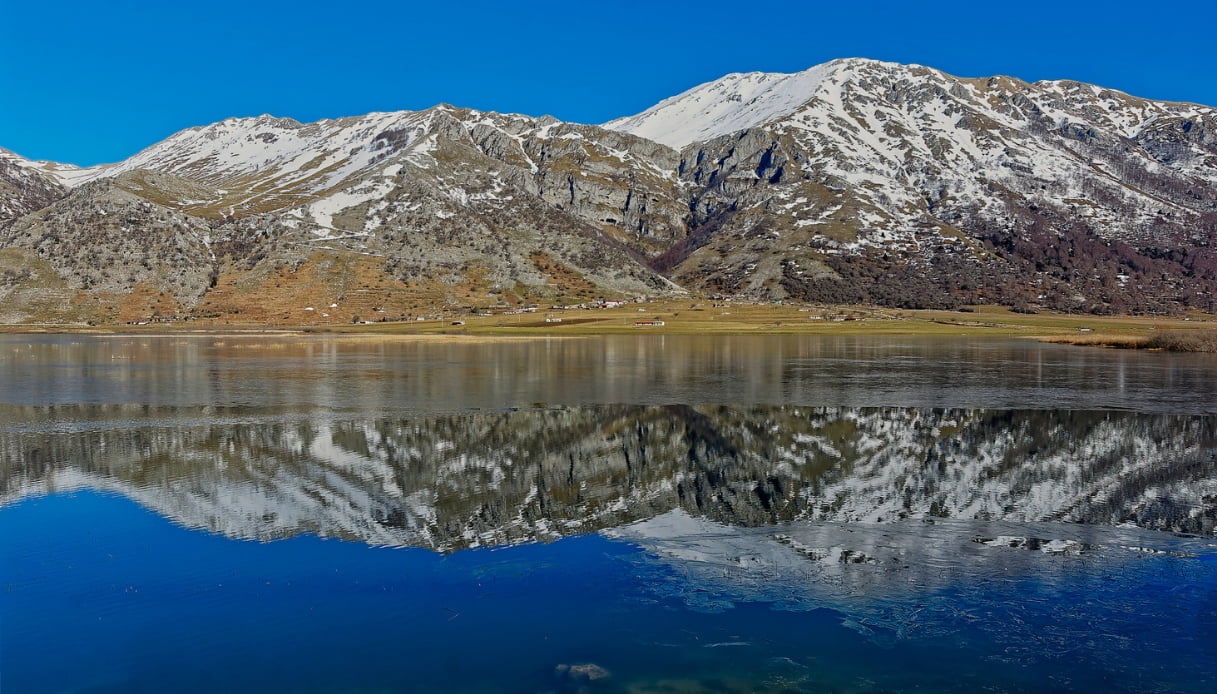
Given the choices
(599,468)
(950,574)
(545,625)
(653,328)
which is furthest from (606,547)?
(653,328)

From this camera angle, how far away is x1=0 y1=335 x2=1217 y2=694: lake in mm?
17344

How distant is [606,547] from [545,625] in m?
5.90

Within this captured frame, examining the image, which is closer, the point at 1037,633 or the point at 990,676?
the point at 990,676

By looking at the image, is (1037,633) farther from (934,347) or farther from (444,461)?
(934,347)

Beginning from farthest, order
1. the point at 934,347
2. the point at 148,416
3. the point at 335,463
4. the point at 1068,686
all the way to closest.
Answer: the point at 934,347 < the point at 148,416 < the point at 335,463 < the point at 1068,686

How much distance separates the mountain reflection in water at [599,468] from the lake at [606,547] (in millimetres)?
204

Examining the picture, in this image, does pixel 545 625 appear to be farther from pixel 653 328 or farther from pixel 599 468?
pixel 653 328

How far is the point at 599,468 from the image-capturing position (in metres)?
35.4

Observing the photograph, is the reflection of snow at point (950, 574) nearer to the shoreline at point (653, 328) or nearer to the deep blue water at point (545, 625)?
the deep blue water at point (545, 625)

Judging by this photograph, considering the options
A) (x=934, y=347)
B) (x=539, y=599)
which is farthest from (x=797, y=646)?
(x=934, y=347)

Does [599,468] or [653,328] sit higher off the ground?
[653,328]

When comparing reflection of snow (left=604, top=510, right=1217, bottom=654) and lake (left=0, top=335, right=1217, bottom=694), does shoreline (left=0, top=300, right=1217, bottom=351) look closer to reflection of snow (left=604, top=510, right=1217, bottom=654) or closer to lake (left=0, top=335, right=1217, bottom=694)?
lake (left=0, top=335, right=1217, bottom=694)

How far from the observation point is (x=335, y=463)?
3616 centimetres

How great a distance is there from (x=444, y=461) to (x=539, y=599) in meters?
16.7
